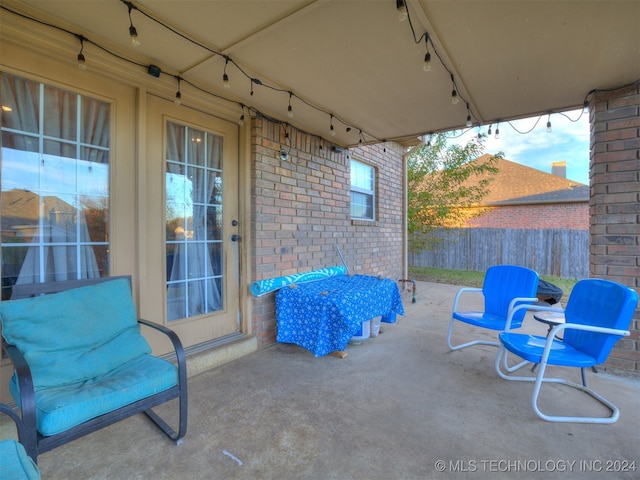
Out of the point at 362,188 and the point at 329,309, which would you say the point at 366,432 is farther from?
the point at 362,188

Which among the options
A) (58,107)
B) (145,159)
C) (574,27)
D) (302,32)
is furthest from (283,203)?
(574,27)

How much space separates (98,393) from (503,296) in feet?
10.8

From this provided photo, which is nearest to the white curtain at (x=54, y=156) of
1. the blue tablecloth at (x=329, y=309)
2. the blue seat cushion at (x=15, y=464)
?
the blue seat cushion at (x=15, y=464)

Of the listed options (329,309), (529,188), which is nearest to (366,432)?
(329,309)

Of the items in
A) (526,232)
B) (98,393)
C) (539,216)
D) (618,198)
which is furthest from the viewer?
Answer: (539,216)

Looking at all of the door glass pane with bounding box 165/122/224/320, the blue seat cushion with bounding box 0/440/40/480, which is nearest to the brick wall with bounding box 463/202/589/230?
the door glass pane with bounding box 165/122/224/320

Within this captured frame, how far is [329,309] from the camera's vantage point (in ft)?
8.80

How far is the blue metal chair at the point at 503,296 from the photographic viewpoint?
110 inches

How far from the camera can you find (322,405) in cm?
212

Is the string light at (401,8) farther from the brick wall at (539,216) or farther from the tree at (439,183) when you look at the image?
the brick wall at (539,216)

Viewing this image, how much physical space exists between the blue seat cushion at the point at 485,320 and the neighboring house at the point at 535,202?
7154 mm

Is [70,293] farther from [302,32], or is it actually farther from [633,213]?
[633,213]

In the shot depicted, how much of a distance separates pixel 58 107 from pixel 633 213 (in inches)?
172

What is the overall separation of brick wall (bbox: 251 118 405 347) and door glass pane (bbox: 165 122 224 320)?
0.37 metres
